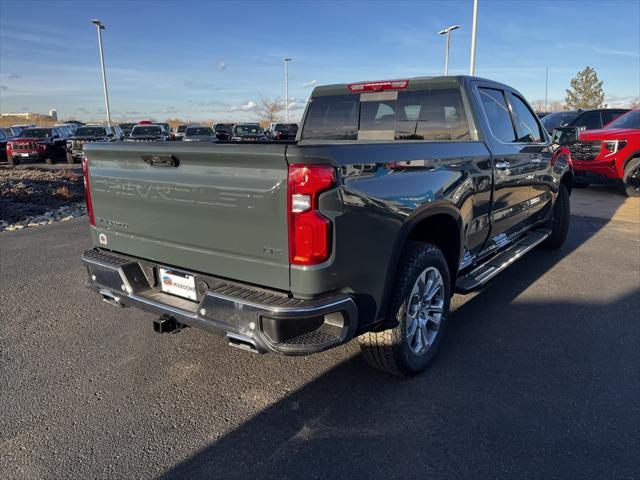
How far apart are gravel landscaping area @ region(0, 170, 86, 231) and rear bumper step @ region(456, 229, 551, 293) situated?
24.8 ft

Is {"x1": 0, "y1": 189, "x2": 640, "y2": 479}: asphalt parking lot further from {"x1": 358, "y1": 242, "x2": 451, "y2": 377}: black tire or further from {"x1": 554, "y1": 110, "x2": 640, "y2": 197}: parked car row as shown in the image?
{"x1": 554, "y1": 110, "x2": 640, "y2": 197}: parked car row

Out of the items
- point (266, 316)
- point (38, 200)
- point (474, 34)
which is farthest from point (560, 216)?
point (474, 34)

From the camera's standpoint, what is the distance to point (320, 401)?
3002 millimetres

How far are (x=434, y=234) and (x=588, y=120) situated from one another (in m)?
13.6

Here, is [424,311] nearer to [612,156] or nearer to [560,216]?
[560,216]

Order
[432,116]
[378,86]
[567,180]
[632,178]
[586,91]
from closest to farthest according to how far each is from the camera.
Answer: [432,116] → [378,86] → [567,180] → [632,178] → [586,91]

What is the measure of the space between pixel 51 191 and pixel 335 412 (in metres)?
10.4

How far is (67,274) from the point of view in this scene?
5.52 meters

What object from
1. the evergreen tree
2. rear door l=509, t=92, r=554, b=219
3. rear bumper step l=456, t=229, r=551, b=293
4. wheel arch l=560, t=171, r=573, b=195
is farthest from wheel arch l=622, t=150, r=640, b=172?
the evergreen tree

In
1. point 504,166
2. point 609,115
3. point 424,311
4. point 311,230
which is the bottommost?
point 424,311

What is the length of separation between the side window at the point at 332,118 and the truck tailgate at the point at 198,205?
229cm

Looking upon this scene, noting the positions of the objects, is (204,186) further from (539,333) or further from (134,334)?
(539,333)

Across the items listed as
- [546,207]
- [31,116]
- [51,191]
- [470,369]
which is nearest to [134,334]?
[470,369]

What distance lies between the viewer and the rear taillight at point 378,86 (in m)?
4.35
